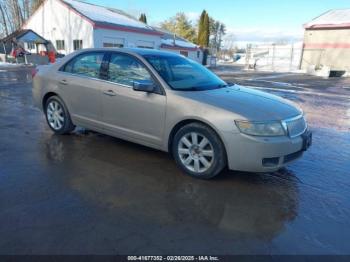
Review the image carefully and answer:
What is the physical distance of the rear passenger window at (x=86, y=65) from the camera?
502 centimetres

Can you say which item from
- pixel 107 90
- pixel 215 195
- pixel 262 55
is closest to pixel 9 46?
pixel 262 55

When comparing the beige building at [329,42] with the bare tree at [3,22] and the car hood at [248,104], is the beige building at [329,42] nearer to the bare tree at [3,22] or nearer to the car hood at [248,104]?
the car hood at [248,104]

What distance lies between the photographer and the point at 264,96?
14.6ft

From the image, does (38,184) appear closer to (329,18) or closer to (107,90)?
(107,90)

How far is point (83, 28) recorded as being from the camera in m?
28.2

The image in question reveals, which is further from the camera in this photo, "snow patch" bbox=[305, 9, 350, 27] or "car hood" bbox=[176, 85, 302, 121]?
"snow patch" bbox=[305, 9, 350, 27]

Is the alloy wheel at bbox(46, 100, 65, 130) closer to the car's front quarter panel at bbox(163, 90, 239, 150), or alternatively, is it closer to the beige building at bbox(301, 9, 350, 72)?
the car's front quarter panel at bbox(163, 90, 239, 150)

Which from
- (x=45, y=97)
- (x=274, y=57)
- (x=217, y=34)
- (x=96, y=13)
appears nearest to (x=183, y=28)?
(x=274, y=57)

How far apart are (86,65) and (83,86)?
1.29 ft

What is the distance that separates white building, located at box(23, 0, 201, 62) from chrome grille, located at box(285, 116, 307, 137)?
25639mm

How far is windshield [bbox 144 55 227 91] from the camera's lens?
4.39 metres

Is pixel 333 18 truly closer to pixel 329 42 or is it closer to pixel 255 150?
pixel 329 42

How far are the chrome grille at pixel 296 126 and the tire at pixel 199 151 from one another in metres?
0.84

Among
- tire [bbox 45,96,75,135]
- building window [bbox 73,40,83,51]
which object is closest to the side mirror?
tire [bbox 45,96,75,135]
